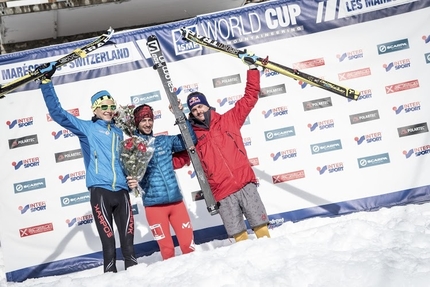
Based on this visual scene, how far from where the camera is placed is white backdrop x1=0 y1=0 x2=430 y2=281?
6410mm

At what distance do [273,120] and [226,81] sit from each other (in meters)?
0.90

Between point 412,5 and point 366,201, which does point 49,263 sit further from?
point 412,5

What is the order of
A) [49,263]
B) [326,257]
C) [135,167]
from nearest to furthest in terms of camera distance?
[326,257] < [135,167] < [49,263]

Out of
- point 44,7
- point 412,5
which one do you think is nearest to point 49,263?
point 44,7

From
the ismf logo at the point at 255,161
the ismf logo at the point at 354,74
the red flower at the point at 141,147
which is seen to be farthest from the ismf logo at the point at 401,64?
the red flower at the point at 141,147

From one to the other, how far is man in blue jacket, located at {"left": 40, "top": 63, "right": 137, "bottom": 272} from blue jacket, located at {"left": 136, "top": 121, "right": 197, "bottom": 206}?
247mm

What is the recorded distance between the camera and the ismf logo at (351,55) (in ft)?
21.4

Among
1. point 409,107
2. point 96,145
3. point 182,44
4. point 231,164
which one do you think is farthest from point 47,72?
point 409,107

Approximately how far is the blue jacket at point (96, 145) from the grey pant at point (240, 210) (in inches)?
40.0

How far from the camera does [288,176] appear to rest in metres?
6.48

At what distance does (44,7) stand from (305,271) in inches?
280

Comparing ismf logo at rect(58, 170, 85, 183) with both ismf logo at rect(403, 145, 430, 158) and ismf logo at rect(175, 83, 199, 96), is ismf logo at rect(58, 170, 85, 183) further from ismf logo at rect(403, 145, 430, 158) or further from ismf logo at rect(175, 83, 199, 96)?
ismf logo at rect(403, 145, 430, 158)

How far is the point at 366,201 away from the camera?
6.43 meters

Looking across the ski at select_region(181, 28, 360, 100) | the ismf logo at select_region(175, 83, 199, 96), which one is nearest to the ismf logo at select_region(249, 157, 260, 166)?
the ismf logo at select_region(175, 83, 199, 96)
